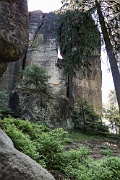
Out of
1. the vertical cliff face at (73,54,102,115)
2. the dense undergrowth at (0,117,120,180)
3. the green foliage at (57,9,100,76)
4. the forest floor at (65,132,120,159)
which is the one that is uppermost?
the green foliage at (57,9,100,76)

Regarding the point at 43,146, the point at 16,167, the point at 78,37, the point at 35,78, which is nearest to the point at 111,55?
the point at 78,37

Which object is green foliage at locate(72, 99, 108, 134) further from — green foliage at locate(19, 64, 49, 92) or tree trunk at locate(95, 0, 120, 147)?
tree trunk at locate(95, 0, 120, 147)

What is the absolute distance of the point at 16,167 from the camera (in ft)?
10.4

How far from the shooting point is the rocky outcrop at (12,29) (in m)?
4.49

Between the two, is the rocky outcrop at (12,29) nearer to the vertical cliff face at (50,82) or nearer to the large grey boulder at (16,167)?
the large grey boulder at (16,167)

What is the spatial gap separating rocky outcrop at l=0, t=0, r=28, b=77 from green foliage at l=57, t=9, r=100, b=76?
8.09m

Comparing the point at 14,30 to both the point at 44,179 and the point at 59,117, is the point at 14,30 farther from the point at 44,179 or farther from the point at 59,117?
the point at 59,117

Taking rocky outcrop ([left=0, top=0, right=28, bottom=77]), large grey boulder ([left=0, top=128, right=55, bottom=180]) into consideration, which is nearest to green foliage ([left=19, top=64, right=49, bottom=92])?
rocky outcrop ([left=0, top=0, right=28, bottom=77])

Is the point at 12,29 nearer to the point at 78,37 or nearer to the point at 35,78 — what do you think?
the point at 78,37

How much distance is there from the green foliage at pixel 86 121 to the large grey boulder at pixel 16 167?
1092 cm

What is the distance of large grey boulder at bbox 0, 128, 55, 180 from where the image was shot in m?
3.09

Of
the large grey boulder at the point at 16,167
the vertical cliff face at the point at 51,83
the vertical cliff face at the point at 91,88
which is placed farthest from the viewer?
the vertical cliff face at the point at 91,88

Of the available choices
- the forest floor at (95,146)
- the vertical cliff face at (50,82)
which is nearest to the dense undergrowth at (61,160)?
the forest floor at (95,146)

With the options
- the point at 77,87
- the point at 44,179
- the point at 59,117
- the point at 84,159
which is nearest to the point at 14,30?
the point at 44,179
